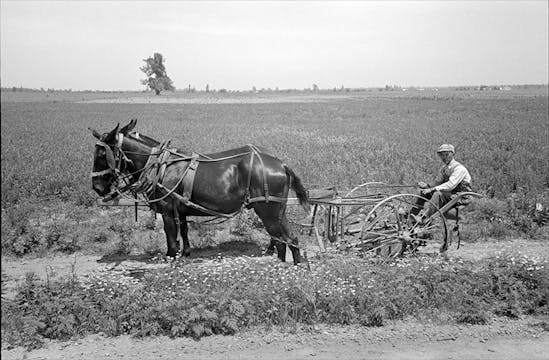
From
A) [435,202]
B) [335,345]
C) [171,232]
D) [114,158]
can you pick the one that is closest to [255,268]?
[335,345]

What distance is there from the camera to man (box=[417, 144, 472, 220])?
729 centimetres

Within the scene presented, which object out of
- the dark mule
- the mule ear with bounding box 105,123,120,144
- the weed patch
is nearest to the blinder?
the dark mule

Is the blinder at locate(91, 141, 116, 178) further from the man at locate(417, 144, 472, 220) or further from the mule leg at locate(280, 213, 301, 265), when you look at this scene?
the man at locate(417, 144, 472, 220)

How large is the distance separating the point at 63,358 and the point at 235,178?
11.3 ft

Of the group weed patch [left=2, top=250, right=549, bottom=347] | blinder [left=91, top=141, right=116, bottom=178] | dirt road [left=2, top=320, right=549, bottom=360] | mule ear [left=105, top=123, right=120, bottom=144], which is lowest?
dirt road [left=2, top=320, right=549, bottom=360]

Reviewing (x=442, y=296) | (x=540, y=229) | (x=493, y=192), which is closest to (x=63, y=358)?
(x=442, y=296)

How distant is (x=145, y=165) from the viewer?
7.18m

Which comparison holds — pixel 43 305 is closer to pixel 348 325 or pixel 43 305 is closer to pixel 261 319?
pixel 261 319

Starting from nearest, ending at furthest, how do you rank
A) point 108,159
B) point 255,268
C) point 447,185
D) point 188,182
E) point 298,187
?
point 255,268, point 108,159, point 188,182, point 298,187, point 447,185

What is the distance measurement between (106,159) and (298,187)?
3.11 metres

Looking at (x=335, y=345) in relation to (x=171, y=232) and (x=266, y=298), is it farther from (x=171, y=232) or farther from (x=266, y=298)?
(x=171, y=232)

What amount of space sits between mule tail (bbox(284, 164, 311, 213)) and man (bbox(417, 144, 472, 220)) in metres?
1.92

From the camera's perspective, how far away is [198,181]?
701 cm

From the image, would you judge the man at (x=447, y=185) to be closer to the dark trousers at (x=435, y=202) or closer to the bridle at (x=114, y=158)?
the dark trousers at (x=435, y=202)
